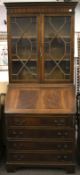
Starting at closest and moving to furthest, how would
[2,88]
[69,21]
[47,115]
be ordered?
[47,115], [69,21], [2,88]

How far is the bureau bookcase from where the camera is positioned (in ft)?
10.2

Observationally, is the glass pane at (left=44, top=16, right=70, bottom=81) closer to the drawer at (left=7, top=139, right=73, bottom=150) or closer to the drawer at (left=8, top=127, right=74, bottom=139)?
the drawer at (left=8, top=127, right=74, bottom=139)

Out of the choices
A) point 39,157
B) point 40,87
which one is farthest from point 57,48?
point 39,157

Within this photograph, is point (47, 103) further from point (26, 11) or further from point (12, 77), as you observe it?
point (26, 11)

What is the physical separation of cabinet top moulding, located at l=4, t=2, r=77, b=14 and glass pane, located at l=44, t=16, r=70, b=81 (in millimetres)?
97

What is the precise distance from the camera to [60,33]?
10.9 ft

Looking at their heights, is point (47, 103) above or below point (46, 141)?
above

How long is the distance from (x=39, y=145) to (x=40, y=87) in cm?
73

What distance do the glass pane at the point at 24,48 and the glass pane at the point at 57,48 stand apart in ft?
0.49

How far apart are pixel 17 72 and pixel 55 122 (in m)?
0.84

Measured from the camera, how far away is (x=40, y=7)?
3.22 m

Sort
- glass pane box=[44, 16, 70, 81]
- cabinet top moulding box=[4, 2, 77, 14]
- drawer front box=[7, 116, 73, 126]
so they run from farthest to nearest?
glass pane box=[44, 16, 70, 81], cabinet top moulding box=[4, 2, 77, 14], drawer front box=[7, 116, 73, 126]

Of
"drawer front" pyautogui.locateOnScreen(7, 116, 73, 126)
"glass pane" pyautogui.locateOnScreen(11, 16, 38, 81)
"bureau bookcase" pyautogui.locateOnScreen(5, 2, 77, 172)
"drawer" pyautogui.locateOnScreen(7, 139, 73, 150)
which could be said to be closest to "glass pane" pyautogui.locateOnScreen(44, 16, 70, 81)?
"bureau bookcase" pyautogui.locateOnScreen(5, 2, 77, 172)

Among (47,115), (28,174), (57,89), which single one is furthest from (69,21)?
(28,174)
